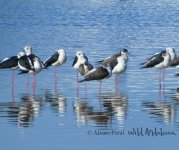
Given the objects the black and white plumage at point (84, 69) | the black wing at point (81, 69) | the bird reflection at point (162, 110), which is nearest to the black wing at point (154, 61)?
the black and white plumage at point (84, 69)

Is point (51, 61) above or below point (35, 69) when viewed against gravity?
above

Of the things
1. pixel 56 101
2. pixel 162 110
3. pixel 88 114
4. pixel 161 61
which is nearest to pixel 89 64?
pixel 161 61

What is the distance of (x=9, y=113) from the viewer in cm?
1944

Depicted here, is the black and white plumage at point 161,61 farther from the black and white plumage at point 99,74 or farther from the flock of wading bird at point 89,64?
the black and white plumage at point 99,74

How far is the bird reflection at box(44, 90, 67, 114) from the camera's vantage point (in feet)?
65.8

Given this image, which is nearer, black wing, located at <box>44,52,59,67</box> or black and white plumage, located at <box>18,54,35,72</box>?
black and white plumage, located at <box>18,54,35,72</box>

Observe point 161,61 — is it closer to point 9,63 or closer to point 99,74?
point 99,74

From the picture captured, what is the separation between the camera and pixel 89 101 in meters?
21.0

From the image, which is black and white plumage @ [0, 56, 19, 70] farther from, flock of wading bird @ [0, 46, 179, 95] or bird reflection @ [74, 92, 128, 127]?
bird reflection @ [74, 92, 128, 127]

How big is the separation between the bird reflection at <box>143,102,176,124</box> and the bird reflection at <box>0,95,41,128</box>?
101 inches

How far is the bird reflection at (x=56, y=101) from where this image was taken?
790 inches

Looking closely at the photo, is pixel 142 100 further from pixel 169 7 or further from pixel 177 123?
pixel 169 7

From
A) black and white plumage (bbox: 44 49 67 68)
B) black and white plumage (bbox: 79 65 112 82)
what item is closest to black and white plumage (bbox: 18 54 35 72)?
black and white plumage (bbox: 44 49 67 68)

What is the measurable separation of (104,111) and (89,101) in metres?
1.35
